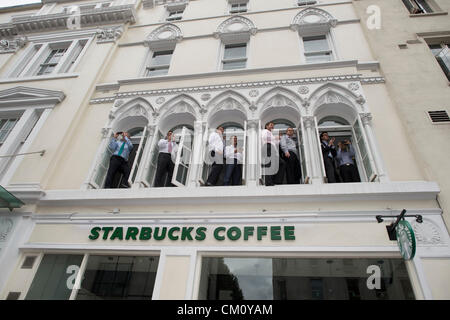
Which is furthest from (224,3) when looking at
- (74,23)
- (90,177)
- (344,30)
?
(90,177)

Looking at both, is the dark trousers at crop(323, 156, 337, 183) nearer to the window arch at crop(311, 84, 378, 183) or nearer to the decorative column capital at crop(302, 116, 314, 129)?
the window arch at crop(311, 84, 378, 183)

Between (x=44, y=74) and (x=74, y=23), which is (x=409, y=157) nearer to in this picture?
(x=44, y=74)

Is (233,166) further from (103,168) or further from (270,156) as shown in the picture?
(103,168)

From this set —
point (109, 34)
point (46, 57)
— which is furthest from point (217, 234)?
point (46, 57)

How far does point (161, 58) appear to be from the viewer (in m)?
11.0

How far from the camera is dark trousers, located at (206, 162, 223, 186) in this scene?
6770mm

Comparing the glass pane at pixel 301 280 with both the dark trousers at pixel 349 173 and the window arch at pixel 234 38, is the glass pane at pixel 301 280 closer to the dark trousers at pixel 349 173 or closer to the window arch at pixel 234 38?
the dark trousers at pixel 349 173

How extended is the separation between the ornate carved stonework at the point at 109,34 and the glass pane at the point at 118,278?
9605 mm

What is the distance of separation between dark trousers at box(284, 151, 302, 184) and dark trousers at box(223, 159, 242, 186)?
1295 millimetres

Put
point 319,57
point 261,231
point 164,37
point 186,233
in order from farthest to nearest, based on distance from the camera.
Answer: point 164,37, point 319,57, point 186,233, point 261,231

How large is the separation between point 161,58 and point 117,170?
5.87 meters

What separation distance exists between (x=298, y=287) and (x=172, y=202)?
3443 mm

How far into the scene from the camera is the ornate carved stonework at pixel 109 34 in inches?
444

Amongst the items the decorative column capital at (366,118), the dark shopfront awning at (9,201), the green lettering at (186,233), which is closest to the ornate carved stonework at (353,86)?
the decorative column capital at (366,118)
